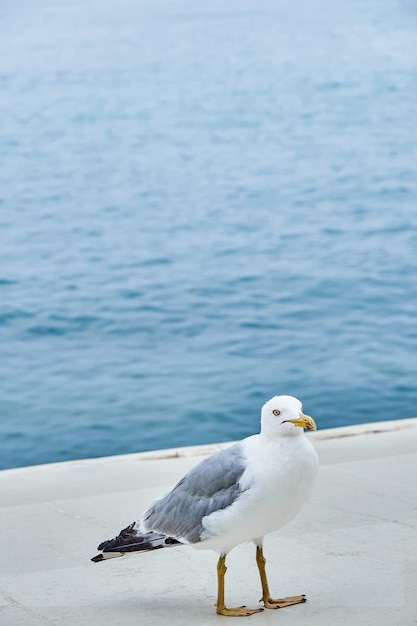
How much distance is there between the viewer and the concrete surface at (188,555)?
2.43 m

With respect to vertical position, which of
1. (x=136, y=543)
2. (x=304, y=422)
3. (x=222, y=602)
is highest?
(x=304, y=422)

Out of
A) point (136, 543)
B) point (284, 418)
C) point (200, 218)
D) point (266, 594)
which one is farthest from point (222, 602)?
Answer: point (200, 218)

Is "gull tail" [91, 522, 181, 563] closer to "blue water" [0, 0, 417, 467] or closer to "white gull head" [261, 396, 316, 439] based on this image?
"white gull head" [261, 396, 316, 439]

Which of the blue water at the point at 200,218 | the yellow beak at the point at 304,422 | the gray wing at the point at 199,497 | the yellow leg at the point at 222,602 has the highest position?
the blue water at the point at 200,218

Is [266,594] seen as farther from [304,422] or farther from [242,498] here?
[304,422]

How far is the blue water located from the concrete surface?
2.70 meters

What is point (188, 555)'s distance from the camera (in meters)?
2.82

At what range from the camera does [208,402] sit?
6.70 metres

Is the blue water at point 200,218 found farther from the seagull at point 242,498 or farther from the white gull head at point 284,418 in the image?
the white gull head at point 284,418

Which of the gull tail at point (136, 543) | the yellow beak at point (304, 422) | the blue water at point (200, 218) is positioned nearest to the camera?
the yellow beak at point (304, 422)

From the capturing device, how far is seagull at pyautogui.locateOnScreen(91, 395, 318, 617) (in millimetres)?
2244

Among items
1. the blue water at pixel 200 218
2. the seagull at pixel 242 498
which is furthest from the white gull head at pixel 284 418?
the blue water at pixel 200 218

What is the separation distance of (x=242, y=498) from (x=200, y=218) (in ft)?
29.9

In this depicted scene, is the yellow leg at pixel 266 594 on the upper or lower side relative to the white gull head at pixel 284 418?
lower
